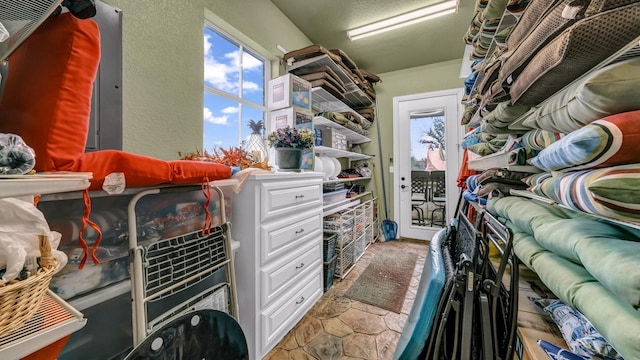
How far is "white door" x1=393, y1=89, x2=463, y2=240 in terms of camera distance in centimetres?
351

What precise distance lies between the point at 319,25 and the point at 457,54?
6.79 feet

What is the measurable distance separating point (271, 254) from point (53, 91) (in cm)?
111

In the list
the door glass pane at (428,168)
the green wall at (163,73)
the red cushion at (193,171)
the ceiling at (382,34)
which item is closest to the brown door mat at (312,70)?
the ceiling at (382,34)

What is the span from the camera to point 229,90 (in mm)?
2031

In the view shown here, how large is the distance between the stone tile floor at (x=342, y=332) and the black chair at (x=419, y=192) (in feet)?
6.11

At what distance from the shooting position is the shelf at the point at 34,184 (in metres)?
0.37

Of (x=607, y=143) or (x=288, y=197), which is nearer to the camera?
(x=607, y=143)

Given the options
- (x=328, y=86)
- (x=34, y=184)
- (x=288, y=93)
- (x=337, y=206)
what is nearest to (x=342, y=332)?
(x=337, y=206)

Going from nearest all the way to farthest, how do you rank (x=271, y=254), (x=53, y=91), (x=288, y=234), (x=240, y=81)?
(x=53, y=91)
(x=271, y=254)
(x=288, y=234)
(x=240, y=81)

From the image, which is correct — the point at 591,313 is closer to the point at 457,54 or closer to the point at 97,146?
the point at 97,146

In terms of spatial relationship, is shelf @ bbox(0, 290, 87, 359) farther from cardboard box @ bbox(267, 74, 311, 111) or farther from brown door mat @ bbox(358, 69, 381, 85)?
brown door mat @ bbox(358, 69, 381, 85)

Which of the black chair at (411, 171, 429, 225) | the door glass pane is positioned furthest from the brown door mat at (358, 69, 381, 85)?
the black chair at (411, 171, 429, 225)

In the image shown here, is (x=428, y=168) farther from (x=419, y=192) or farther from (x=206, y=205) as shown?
(x=206, y=205)

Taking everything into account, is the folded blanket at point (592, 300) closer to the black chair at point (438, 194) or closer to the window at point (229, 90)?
the window at point (229, 90)
